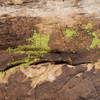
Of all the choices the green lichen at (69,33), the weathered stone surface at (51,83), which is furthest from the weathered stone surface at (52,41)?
the weathered stone surface at (51,83)

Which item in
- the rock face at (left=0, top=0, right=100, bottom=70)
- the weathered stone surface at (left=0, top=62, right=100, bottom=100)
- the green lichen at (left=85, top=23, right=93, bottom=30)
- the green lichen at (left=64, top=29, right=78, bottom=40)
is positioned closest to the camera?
the weathered stone surface at (left=0, top=62, right=100, bottom=100)

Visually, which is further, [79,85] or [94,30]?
[94,30]

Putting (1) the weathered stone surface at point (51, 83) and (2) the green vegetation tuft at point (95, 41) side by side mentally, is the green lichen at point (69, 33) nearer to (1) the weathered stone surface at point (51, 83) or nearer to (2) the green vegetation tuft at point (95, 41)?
(2) the green vegetation tuft at point (95, 41)

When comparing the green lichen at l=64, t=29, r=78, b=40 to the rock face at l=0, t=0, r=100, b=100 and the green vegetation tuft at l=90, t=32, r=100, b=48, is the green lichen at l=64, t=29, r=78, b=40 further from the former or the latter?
the green vegetation tuft at l=90, t=32, r=100, b=48

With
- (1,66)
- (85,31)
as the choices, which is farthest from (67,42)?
(1,66)

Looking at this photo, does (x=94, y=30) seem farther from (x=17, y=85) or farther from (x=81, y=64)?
(x=17, y=85)

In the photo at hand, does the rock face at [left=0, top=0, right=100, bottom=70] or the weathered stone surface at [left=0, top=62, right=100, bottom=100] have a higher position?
the rock face at [left=0, top=0, right=100, bottom=70]

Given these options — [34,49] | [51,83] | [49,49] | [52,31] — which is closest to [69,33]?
[52,31]

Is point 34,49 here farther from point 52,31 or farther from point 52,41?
point 52,31

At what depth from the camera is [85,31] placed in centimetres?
407

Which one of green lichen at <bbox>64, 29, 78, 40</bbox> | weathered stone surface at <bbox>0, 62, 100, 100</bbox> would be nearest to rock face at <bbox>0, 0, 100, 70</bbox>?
green lichen at <bbox>64, 29, 78, 40</bbox>

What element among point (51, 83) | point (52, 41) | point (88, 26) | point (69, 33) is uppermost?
point (88, 26)

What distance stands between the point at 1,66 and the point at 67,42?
242 cm

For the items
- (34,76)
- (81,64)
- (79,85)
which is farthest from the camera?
(81,64)
